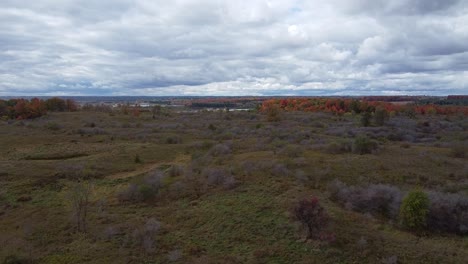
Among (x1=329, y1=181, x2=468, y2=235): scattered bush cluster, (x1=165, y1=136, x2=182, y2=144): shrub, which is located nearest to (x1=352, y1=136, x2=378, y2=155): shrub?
(x1=329, y1=181, x2=468, y2=235): scattered bush cluster

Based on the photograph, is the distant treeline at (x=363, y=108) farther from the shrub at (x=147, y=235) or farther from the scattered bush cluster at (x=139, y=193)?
the shrub at (x=147, y=235)

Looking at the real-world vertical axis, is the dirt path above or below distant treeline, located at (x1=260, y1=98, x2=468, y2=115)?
below

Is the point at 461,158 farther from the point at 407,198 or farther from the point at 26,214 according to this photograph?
the point at 26,214

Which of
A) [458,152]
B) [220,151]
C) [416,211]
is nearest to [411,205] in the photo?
[416,211]

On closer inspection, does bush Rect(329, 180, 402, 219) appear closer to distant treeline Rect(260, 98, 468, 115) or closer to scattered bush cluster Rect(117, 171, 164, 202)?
scattered bush cluster Rect(117, 171, 164, 202)

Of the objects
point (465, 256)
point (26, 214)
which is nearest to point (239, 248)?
point (465, 256)
